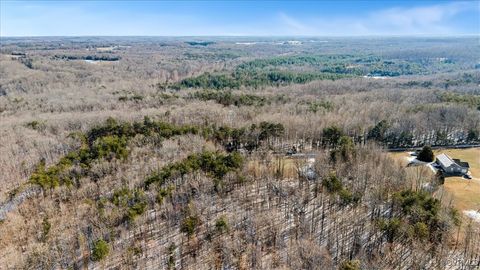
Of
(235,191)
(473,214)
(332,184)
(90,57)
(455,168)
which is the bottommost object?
(473,214)

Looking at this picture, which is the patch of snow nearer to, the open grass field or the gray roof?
the open grass field

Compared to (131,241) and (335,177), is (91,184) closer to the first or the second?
(131,241)

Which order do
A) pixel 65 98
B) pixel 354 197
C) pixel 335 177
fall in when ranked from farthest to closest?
pixel 65 98 < pixel 335 177 < pixel 354 197

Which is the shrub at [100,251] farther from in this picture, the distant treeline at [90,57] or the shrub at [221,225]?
the distant treeline at [90,57]

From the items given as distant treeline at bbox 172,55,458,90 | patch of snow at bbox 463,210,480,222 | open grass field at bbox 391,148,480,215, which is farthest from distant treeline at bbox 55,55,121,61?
patch of snow at bbox 463,210,480,222

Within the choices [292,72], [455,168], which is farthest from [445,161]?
[292,72]

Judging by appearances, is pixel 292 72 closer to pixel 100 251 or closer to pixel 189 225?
pixel 189 225

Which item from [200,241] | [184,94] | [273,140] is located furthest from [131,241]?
[184,94]

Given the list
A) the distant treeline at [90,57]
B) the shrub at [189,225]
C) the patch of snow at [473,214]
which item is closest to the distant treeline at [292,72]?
the distant treeline at [90,57]
